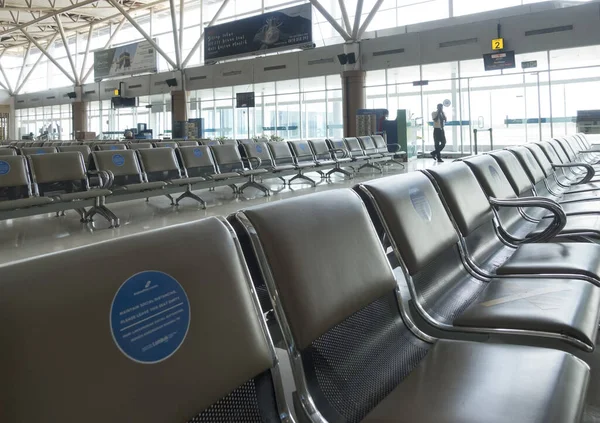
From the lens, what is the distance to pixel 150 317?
31.2 inches

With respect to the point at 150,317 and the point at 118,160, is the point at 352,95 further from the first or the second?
the point at 150,317

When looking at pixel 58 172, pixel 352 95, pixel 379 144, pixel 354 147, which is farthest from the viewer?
pixel 352 95

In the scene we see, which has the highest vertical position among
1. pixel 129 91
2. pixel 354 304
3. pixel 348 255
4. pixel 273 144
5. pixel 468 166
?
pixel 129 91

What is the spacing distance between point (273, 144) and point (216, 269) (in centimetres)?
822

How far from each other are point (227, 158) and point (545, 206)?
5.97 metres

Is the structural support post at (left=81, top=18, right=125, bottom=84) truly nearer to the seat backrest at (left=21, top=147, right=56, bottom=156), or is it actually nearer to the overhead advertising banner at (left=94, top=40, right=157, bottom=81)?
the overhead advertising banner at (left=94, top=40, right=157, bottom=81)

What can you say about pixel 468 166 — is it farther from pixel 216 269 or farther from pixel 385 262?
pixel 216 269

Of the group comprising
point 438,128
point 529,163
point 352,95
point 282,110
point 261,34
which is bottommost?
point 529,163

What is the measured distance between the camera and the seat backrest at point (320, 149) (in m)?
9.97

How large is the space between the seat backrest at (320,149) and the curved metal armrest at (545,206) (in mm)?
7570

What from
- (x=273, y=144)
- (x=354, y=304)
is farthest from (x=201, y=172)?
(x=354, y=304)

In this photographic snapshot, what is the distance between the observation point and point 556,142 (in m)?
5.71

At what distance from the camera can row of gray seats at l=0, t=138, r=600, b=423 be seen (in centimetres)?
71

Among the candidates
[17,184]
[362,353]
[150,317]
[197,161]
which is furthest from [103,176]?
[150,317]
